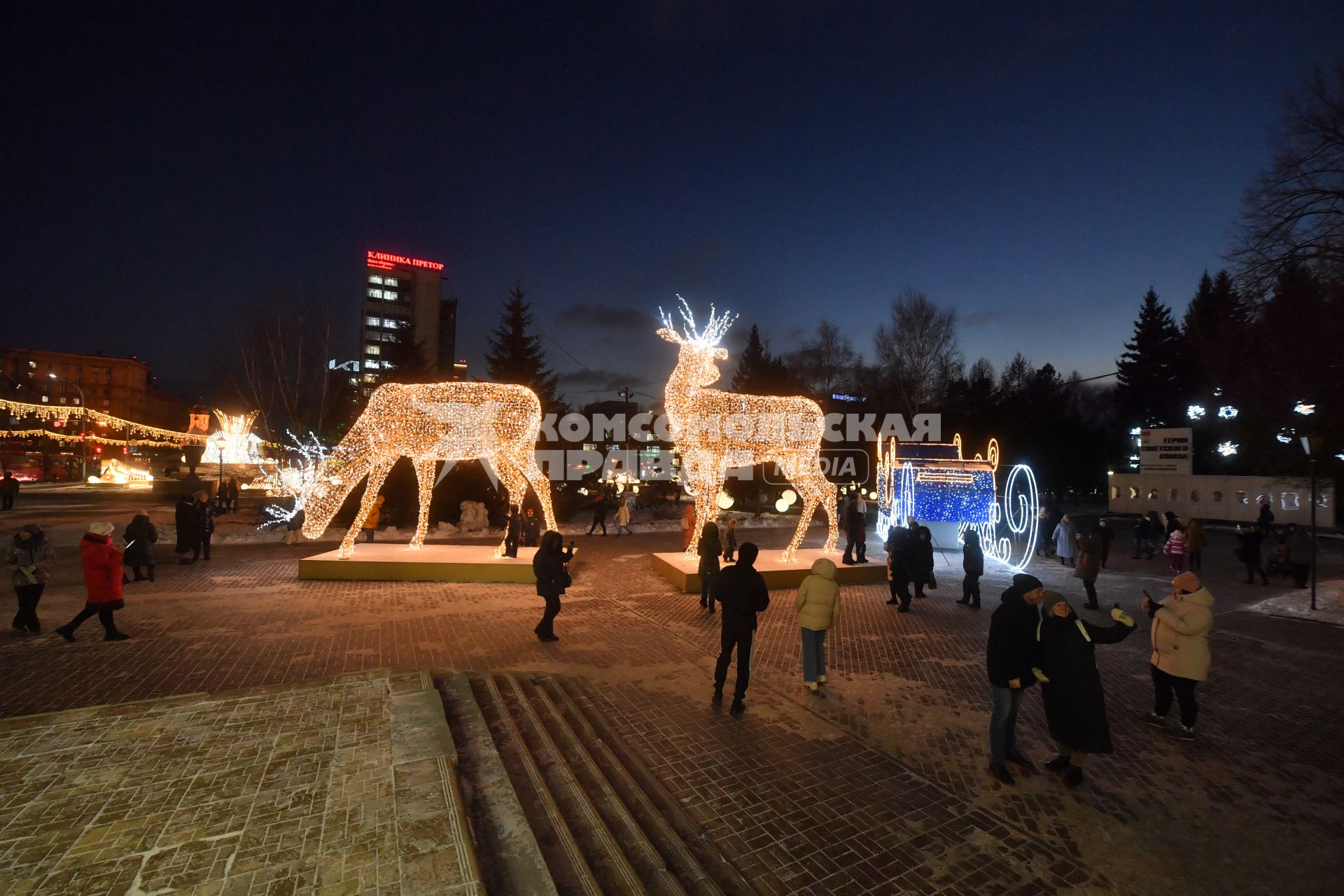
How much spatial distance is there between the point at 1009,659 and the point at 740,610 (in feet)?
6.86

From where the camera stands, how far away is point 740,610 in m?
5.27

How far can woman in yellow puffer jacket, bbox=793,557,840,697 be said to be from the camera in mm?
5574

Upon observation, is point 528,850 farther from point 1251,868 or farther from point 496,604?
point 496,604

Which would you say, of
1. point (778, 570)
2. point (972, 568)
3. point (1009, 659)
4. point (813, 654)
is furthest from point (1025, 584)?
point (778, 570)

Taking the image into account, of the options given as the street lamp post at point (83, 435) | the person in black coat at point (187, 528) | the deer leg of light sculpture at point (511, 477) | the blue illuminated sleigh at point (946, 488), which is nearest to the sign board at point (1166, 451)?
the blue illuminated sleigh at point (946, 488)

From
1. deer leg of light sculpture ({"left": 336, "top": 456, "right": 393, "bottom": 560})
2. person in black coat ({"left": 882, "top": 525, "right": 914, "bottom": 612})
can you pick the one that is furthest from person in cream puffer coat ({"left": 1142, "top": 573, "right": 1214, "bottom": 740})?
deer leg of light sculpture ({"left": 336, "top": 456, "right": 393, "bottom": 560})

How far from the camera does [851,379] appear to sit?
35750 mm

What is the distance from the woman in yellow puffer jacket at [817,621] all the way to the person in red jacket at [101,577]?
23.8 feet

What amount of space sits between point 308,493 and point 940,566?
42.3 feet

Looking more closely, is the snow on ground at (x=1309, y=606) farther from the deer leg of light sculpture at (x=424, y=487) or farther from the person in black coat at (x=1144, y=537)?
the deer leg of light sculpture at (x=424, y=487)

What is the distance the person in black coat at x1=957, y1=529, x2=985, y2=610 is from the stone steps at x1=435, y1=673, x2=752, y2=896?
6842mm

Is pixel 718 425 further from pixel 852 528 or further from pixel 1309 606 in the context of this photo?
pixel 1309 606

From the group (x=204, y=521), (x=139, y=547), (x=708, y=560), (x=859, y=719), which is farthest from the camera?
(x=204, y=521)

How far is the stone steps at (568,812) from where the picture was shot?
3.06 meters
